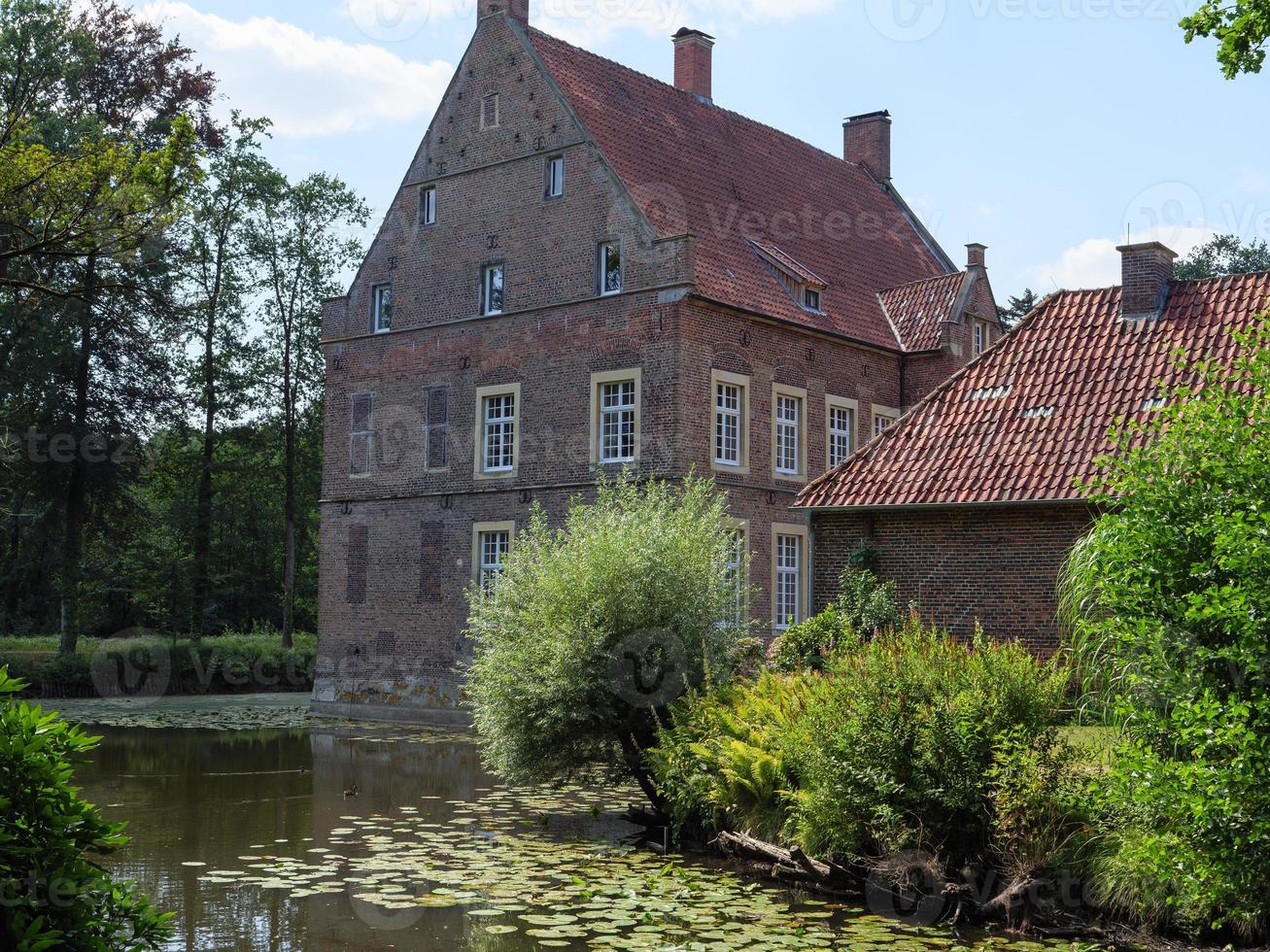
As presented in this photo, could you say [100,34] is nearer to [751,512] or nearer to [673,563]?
[751,512]

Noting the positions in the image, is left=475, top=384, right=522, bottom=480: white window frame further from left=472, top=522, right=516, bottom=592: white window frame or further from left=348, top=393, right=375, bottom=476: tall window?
left=348, top=393, right=375, bottom=476: tall window

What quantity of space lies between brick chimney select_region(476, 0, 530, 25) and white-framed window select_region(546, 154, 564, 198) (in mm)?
3604

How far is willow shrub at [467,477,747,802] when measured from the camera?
46.2 feet

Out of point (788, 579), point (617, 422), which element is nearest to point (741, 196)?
point (617, 422)

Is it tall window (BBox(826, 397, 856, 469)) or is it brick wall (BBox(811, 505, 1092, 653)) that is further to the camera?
tall window (BBox(826, 397, 856, 469))

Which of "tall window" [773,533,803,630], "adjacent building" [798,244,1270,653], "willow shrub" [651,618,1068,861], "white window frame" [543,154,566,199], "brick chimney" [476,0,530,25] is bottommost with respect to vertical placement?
"willow shrub" [651,618,1068,861]

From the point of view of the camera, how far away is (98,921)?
5.27m

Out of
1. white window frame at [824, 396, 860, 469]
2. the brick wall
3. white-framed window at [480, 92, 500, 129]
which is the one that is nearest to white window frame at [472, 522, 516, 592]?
white window frame at [824, 396, 860, 469]

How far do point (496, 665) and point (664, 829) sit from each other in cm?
266

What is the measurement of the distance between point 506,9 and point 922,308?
1167 centimetres

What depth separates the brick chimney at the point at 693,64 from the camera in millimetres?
32781

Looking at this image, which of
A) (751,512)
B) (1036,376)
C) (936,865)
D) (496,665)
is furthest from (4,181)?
(751,512)

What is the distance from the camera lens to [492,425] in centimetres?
2777

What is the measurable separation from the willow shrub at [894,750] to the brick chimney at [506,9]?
20218 millimetres
